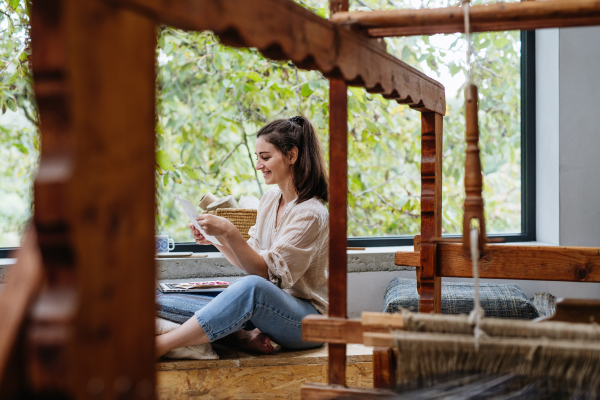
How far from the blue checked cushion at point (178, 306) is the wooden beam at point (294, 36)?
46.1 inches

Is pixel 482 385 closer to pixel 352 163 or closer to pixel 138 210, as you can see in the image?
pixel 138 210

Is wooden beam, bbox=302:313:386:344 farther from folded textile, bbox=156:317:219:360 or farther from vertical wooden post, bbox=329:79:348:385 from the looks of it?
folded textile, bbox=156:317:219:360

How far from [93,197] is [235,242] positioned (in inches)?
54.1

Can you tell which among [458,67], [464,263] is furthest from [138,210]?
[458,67]

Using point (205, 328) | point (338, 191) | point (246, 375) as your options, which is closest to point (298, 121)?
point (205, 328)

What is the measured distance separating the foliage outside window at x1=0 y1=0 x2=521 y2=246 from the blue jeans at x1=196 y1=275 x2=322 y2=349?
1.13m

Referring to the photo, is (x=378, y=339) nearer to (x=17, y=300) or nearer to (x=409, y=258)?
(x=17, y=300)

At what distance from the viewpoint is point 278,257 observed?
192cm

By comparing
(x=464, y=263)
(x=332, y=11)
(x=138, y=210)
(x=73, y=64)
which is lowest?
(x=464, y=263)

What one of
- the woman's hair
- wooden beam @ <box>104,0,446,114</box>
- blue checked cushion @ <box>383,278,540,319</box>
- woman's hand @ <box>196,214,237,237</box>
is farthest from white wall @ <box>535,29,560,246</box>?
wooden beam @ <box>104,0,446,114</box>

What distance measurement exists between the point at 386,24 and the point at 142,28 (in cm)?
53

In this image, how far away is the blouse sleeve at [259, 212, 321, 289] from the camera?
1.93m

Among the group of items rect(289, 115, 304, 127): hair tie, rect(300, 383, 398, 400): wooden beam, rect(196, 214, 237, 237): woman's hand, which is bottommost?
rect(300, 383, 398, 400): wooden beam

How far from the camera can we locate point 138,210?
57 centimetres
